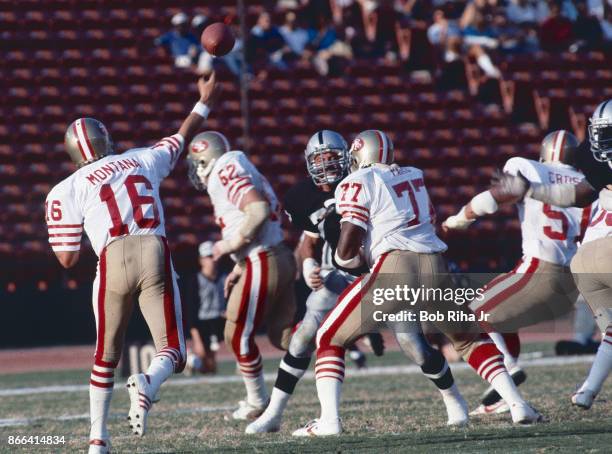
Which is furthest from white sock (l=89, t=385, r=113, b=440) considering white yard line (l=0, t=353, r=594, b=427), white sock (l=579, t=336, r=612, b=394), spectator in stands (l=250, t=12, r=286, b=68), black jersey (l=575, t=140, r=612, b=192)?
spectator in stands (l=250, t=12, r=286, b=68)

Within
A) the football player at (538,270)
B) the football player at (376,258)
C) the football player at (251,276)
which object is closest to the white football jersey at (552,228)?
the football player at (538,270)

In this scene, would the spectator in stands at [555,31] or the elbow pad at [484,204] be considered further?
the spectator in stands at [555,31]

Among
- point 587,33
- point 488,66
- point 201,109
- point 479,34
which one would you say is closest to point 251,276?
point 201,109

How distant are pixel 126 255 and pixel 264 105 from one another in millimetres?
10280

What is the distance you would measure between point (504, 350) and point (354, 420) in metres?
1.15

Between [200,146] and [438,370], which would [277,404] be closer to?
[438,370]

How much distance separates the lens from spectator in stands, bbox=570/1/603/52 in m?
17.0

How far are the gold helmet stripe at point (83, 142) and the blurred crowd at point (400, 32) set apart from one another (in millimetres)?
9730

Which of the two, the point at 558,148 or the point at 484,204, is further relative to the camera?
the point at 558,148

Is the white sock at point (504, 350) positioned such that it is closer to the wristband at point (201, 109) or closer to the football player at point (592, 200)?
the football player at point (592, 200)

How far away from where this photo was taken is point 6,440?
625cm

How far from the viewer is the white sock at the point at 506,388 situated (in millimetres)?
5906

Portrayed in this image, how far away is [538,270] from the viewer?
6.84 meters

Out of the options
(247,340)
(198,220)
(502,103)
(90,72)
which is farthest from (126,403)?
(502,103)
